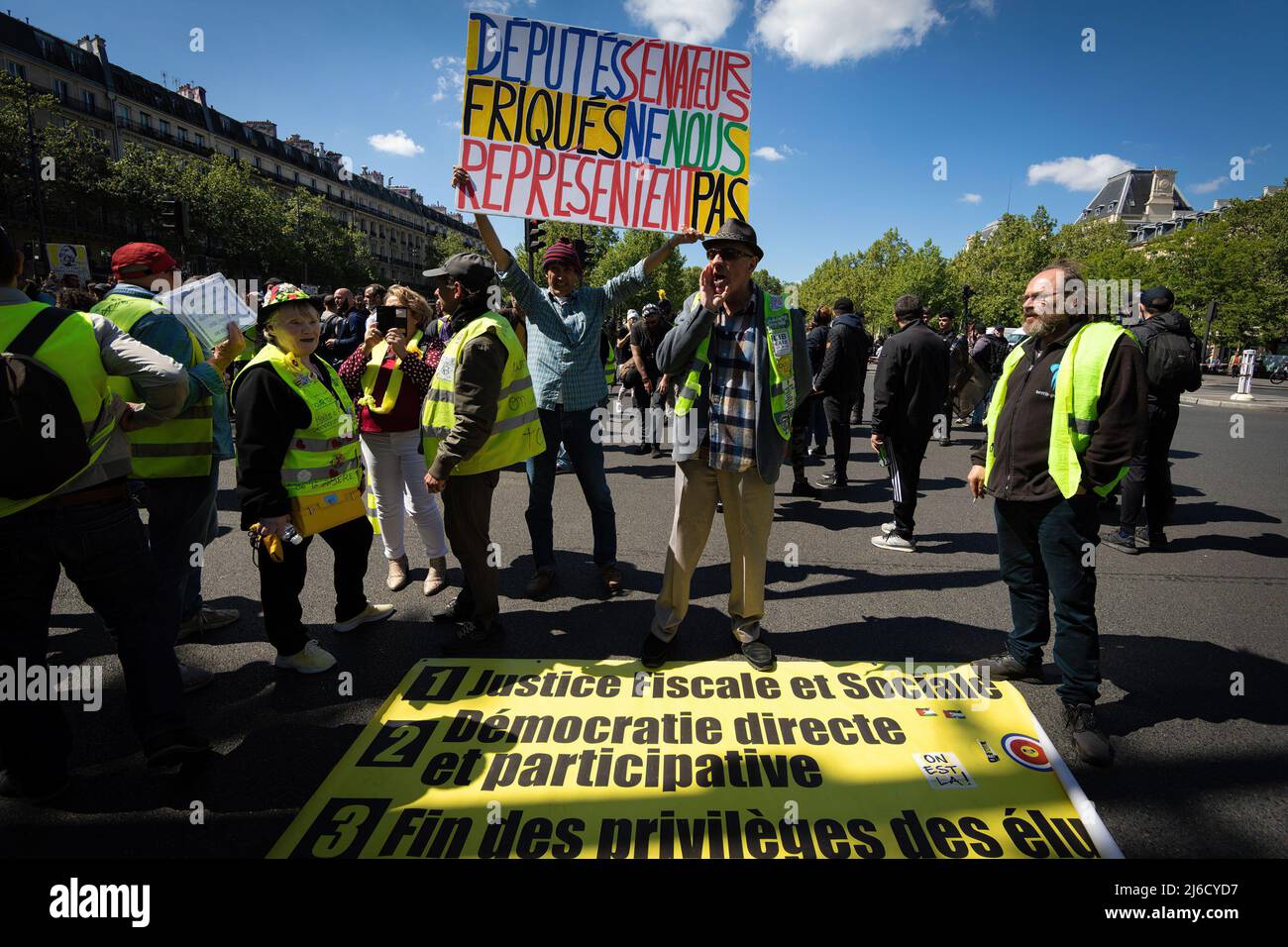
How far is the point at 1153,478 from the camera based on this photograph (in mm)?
5531

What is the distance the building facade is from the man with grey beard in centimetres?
2878

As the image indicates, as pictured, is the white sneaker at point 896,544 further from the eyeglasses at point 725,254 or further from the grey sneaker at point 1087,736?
the eyeglasses at point 725,254

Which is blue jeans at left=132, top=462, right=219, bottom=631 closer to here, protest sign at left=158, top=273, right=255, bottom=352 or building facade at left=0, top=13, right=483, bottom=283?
protest sign at left=158, top=273, right=255, bottom=352

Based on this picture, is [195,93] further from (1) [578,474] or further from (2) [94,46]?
(1) [578,474]

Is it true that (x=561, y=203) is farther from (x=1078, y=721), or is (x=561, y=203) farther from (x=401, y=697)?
(x=1078, y=721)

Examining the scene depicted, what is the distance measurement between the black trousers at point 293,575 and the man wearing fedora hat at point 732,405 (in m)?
1.65

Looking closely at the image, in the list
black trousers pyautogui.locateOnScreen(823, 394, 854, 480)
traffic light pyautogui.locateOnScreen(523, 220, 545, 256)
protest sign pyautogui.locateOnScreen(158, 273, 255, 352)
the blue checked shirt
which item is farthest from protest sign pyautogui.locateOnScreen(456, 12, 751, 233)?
traffic light pyautogui.locateOnScreen(523, 220, 545, 256)

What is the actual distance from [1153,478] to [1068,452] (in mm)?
3684

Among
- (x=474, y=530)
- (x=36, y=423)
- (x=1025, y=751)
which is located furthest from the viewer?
(x=474, y=530)

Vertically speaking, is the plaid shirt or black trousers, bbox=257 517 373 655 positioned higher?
the plaid shirt

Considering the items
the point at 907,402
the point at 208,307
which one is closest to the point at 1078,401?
the point at 907,402

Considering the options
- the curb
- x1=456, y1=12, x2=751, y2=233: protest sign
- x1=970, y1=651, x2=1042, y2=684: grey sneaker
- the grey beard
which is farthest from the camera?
the curb

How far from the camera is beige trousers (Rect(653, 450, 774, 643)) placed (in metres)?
3.31
